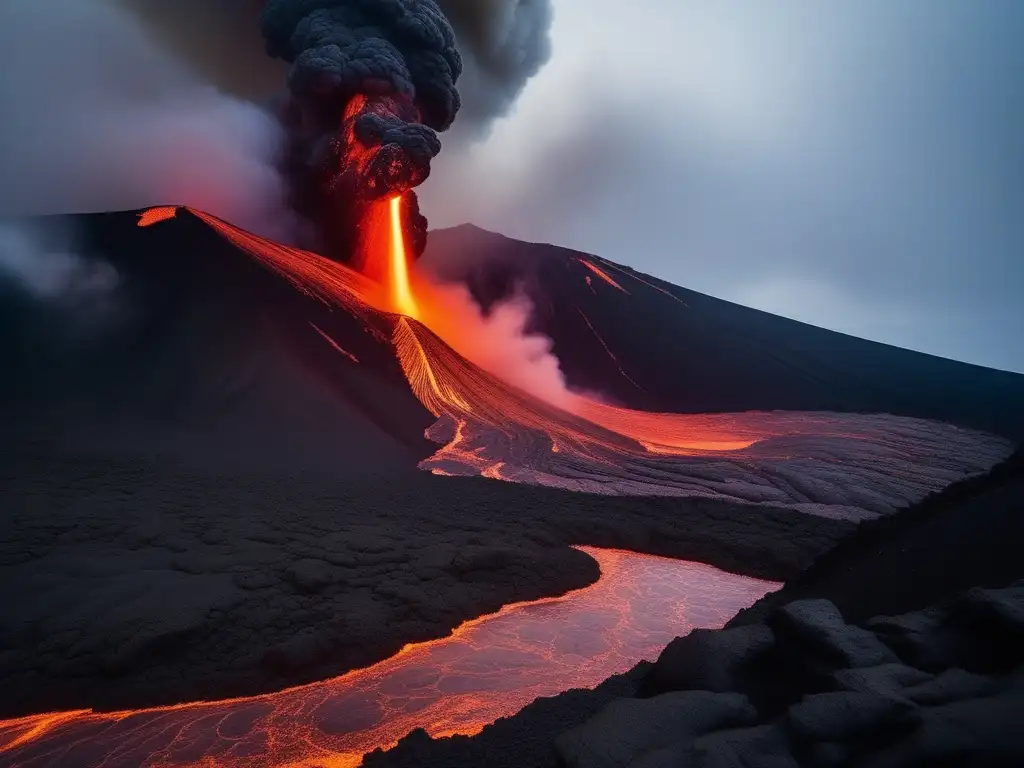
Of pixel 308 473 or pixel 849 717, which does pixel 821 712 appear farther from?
pixel 308 473

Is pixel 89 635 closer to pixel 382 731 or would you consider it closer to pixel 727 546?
pixel 382 731

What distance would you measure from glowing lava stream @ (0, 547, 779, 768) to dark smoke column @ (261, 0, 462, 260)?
17265mm

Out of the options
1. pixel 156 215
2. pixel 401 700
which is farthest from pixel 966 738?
pixel 156 215

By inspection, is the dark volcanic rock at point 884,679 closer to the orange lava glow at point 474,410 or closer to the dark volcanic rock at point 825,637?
the dark volcanic rock at point 825,637

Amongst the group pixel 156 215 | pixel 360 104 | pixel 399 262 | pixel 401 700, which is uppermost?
pixel 360 104

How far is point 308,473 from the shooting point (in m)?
10.2

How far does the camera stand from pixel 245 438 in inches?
435

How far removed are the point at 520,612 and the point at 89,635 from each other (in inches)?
171

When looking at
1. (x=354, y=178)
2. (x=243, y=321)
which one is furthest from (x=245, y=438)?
(x=354, y=178)

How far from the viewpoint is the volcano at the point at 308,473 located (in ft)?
17.8

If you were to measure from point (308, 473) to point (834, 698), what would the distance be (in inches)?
361

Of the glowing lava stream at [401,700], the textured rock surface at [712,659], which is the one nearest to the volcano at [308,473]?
the glowing lava stream at [401,700]

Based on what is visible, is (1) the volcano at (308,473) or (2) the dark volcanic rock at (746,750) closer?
(2) the dark volcanic rock at (746,750)

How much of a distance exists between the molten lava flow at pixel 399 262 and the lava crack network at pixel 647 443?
934 mm
